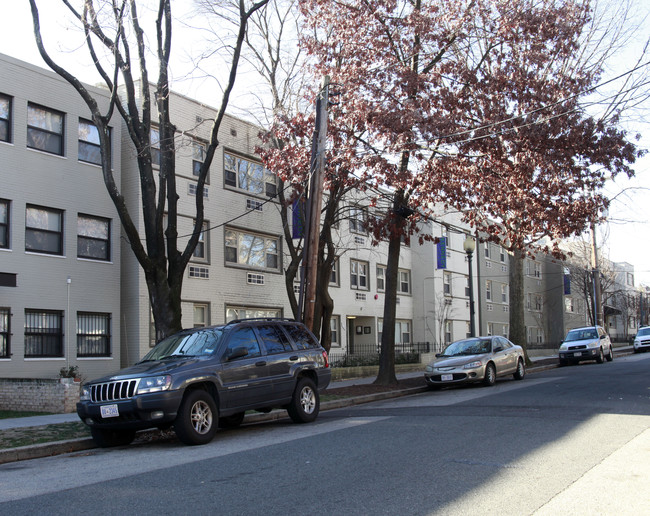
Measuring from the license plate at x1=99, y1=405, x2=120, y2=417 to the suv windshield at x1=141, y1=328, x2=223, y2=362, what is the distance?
4.30 ft

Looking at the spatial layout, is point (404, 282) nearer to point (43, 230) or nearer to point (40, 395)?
point (43, 230)

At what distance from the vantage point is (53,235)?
794 inches

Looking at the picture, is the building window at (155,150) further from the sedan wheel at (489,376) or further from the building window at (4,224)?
the sedan wheel at (489,376)

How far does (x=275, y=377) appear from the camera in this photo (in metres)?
11.1

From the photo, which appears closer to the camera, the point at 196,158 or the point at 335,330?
the point at 196,158

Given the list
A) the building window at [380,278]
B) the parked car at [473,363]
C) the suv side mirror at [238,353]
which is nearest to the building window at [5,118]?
the suv side mirror at [238,353]

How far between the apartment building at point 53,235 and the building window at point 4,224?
0.09 feet

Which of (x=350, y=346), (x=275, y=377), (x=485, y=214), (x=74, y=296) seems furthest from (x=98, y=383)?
(x=350, y=346)

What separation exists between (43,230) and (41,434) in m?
10.3

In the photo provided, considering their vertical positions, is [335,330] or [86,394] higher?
[335,330]

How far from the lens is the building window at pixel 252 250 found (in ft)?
84.0

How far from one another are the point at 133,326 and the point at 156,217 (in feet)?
20.3

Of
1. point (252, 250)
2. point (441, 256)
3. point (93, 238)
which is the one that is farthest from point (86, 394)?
point (441, 256)

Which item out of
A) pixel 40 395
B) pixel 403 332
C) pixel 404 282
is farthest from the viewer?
pixel 404 282
